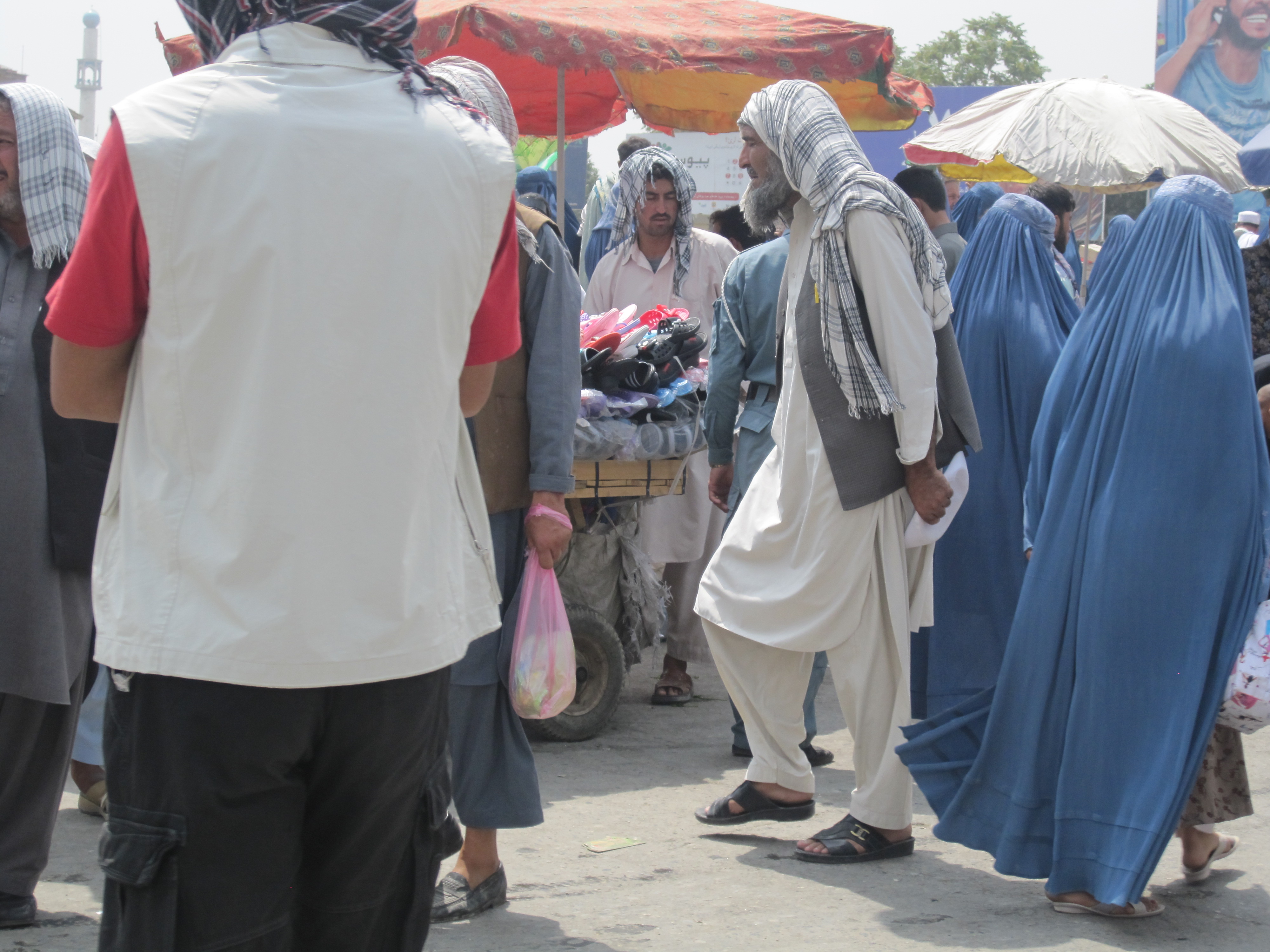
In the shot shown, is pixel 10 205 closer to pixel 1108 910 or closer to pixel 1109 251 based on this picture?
pixel 1109 251

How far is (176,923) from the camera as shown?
69.6 inches

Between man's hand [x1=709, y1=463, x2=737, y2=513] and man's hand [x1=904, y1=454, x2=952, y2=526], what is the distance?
1069 mm

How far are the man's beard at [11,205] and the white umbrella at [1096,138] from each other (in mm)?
6390

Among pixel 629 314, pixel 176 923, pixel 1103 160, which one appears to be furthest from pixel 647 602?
pixel 1103 160

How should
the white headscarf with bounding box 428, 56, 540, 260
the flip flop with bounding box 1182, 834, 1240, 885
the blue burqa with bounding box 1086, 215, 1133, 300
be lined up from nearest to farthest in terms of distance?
the white headscarf with bounding box 428, 56, 540, 260
the blue burqa with bounding box 1086, 215, 1133, 300
the flip flop with bounding box 1182, 834, 1240, 885

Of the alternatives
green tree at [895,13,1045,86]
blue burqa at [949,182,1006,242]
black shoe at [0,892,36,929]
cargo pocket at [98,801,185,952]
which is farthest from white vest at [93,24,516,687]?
green tree at [895,13,1045,86]

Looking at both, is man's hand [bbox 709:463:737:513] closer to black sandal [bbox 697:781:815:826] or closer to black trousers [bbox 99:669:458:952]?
black sandal [bbox 697:781:815:826]

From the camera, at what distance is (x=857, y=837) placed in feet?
12.5

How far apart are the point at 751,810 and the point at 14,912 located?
2039 millimetres

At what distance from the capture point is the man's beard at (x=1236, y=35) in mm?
24578

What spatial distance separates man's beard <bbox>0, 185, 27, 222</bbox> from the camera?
3092 mm

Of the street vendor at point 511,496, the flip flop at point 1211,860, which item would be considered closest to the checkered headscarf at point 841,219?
the street vendor at point 511,496

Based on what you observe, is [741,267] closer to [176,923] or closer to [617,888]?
[617,888]

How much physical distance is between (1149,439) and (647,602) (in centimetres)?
237
